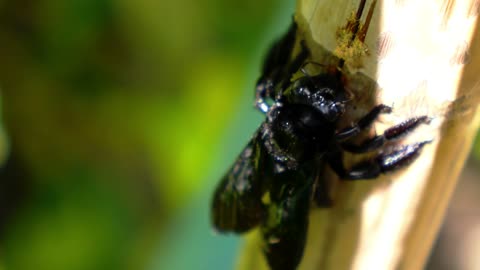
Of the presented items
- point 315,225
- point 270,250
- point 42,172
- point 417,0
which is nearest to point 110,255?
point 42,172

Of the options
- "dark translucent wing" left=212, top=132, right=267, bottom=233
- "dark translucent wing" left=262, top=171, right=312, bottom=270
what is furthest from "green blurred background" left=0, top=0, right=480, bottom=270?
"dark translucent wing" left=262, top=171, right=312, bottom=270

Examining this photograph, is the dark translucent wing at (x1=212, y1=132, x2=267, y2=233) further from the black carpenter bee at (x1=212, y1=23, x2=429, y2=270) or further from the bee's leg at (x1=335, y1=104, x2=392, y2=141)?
the bee's leg at (x1=335, y1=104, x2=392, y2=141)

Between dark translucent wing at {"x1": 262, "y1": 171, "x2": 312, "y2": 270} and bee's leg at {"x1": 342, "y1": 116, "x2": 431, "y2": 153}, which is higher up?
bee's leg at {"x1": 342, "y1": 116, "x2": 431, "y2": 153}

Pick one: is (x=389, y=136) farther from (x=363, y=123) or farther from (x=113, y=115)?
(x=113, y=115)

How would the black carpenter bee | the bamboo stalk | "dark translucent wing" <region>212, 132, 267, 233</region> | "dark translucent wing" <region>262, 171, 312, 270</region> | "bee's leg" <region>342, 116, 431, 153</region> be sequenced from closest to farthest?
1. the bamboo stalk
2. "bee's leg" <region>342, 116, 431, 153</region>
3. the black carpenter bee
4. "dark translucent wing" <region>262, 171, 312, 270</region>
5. "dark translucent wing" <region>212, 132, 267, 233</region>

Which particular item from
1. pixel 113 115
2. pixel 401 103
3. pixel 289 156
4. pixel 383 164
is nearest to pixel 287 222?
Result: pixel 289 156

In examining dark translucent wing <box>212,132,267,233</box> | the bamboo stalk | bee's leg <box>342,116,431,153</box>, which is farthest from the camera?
dark translucent wing <box>212,132,267,233</box>
